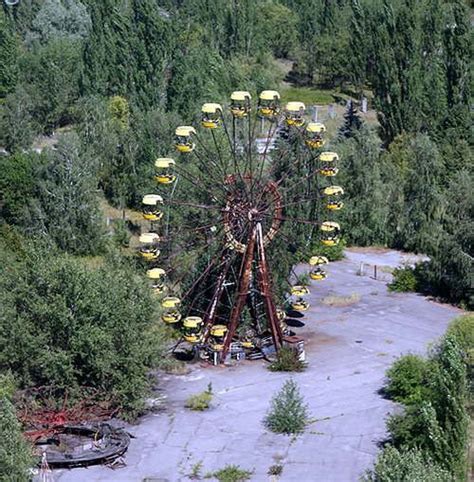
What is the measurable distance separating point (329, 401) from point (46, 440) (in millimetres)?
8003

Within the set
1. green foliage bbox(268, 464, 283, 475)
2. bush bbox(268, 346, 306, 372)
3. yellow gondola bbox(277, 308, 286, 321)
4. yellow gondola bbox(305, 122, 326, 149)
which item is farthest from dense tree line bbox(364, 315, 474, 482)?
yellow gondola bbox(305, 122, 326, 149)

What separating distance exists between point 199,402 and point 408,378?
5749 millimetres

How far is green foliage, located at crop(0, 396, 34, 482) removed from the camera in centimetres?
2475

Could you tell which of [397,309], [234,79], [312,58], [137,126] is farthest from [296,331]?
[312,58]

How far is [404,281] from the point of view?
42250mm

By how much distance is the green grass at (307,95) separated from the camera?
72469 mm

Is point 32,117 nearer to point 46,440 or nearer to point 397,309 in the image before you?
point 397,309

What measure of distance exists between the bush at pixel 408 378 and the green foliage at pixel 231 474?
566cm

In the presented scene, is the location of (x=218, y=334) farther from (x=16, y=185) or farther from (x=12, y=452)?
→ (x=16, y=185)

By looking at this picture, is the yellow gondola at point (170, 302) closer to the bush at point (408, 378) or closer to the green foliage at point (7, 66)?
the bush at point (408, 378)

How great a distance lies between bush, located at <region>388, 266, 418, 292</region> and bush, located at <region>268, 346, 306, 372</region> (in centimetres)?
847

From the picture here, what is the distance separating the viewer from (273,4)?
8438cm

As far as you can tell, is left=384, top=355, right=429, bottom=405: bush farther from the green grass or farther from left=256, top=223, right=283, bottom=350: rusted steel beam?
the green grass

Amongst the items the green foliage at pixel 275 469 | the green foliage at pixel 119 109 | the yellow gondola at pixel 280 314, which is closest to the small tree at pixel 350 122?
the green foliage at pixel 119 109
